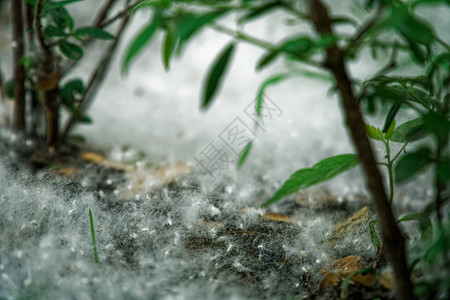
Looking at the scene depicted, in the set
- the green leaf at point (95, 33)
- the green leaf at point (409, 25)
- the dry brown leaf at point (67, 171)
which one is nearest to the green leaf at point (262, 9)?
the green leaf at point (409, 25)

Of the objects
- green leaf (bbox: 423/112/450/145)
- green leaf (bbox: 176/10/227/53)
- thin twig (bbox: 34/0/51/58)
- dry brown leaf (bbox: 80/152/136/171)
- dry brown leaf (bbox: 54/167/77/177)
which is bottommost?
dry brown leaf (bbox: 54/167/77/177)

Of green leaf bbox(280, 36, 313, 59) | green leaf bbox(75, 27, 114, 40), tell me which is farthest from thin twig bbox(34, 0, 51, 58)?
green leaf bbox(280, 36, 313, 59)

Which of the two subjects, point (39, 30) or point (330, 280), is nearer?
point (330, 280)

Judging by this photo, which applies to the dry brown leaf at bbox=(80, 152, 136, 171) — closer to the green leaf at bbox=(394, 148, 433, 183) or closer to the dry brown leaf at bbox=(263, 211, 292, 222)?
the dry brown leaf at bbox=(263, 211, 292, 222)

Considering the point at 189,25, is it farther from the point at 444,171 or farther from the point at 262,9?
the point at 444,171

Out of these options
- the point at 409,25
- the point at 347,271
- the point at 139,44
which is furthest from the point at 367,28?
the point at 347,271
